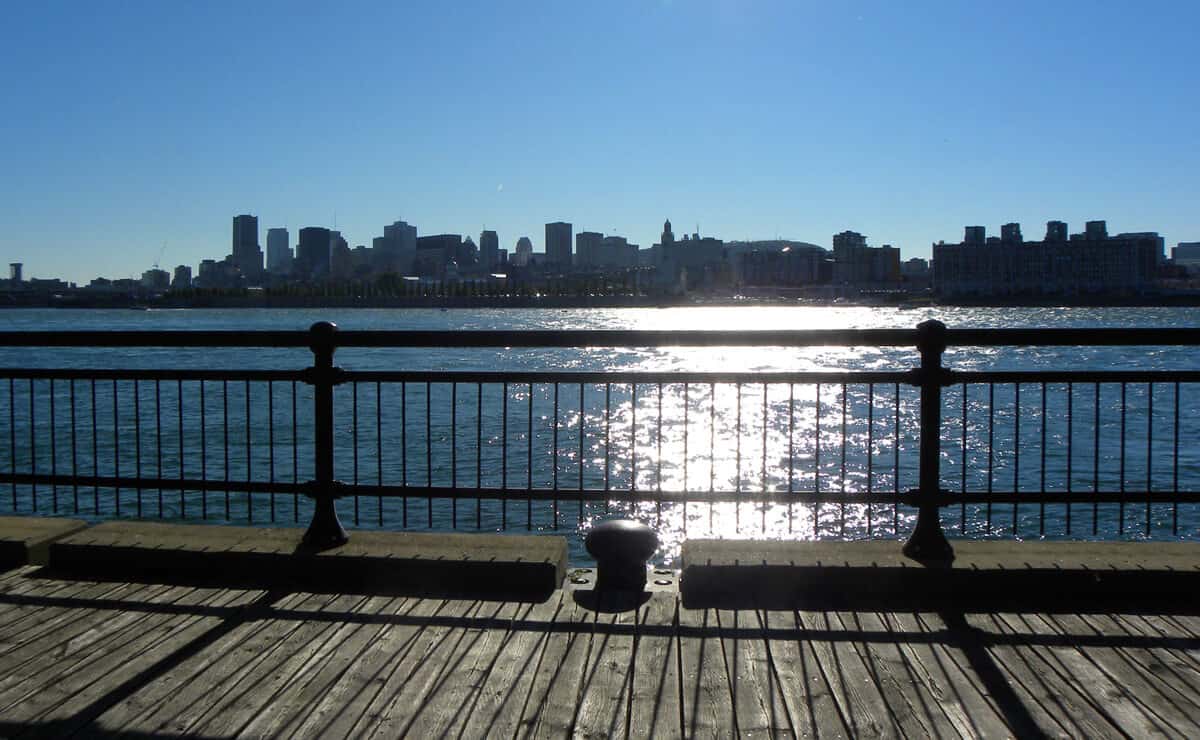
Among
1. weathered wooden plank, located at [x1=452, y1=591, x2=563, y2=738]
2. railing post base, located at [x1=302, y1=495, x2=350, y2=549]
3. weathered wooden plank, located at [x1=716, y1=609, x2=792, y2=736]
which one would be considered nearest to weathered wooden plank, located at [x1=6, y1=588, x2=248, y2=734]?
railing post base, located at [x1=302, y1=495, x2=350, y2=549]

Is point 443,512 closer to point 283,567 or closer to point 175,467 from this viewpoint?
point 175,467

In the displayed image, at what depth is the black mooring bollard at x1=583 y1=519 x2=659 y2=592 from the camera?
18.2 feet

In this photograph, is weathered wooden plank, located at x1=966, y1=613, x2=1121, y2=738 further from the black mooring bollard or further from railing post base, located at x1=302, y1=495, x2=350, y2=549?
railing post base, located at x1=302, y1=495, x2=350, y2=549

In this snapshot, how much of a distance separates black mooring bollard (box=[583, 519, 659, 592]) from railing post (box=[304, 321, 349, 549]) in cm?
144

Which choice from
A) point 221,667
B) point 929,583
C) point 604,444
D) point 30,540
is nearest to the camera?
point 221,667

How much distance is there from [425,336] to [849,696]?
3.23 metres

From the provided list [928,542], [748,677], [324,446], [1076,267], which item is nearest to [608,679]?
[748,677]

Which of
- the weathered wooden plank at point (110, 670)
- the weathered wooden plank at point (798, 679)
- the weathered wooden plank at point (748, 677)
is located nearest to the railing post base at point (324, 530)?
the weathered wooden plank at point (110, 670)

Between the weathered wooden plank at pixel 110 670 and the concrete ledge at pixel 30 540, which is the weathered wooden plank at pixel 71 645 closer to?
the weathered wooden plank at pixel 110 670

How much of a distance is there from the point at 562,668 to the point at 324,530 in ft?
6.54

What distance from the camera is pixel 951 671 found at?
14.3 ft

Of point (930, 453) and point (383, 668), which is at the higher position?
point (930, 453)

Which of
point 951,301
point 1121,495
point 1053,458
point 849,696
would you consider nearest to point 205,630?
point 849,696

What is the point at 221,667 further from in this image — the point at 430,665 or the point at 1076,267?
the point at 1076,267
